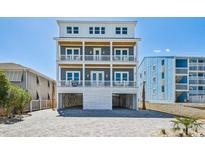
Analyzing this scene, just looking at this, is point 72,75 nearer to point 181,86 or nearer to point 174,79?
point 174,79

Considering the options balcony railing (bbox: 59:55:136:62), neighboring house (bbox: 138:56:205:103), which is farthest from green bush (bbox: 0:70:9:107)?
neighboring house (bbox: 138:56:205:103)

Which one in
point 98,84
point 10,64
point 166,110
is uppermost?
point 10,64

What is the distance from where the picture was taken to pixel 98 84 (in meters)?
19.5

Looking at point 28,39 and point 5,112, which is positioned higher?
point 28,39

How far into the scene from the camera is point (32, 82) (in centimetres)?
1855

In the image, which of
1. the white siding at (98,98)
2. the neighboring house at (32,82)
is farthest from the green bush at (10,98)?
the white siding at (98,98)

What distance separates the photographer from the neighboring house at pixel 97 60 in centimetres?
1881

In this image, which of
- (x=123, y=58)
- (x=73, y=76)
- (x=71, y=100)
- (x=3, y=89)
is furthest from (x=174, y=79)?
(x=3, y=89)

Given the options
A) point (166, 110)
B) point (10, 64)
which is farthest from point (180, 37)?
point (10, 64)

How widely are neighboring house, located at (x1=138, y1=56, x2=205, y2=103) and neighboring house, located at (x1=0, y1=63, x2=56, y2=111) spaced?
9798mm

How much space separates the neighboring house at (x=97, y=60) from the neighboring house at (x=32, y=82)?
1.99 meters

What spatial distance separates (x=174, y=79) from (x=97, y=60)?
36.5ft
